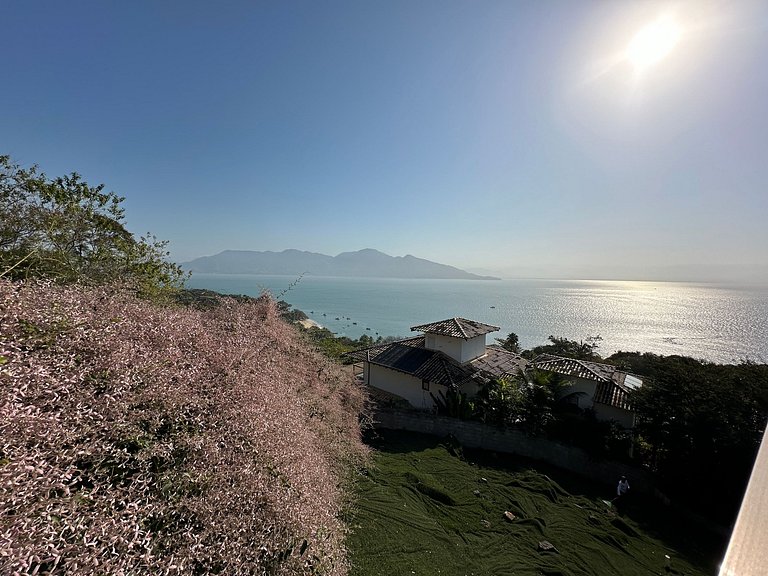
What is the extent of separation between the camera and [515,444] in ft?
37.4

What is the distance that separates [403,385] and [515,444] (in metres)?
5.10

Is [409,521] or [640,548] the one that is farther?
[640,548]

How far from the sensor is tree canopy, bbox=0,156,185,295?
152 inches

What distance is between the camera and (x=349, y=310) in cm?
8062

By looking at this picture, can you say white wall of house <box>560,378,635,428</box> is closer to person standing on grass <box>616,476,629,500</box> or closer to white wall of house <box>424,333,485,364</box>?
person standing on grass <box>616,476,629,500</box>

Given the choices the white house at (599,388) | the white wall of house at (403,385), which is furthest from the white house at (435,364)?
the white house at (599,388)

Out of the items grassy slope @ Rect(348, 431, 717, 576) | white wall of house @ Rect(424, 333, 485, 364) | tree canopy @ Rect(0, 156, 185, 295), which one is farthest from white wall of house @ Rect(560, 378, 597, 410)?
tree canopy @ Rect(0, 156, 185, 295)

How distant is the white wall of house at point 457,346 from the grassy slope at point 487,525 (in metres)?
4.85

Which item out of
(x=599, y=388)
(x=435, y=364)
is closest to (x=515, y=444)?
(x=435, y=364)

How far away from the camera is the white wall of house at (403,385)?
13711 millimetres

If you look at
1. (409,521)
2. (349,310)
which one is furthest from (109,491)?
(349,310)

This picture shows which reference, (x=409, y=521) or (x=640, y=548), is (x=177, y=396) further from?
(x=640, y=548)

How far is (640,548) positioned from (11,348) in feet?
38.9

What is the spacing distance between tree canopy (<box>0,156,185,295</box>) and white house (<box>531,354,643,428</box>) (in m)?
14.7
